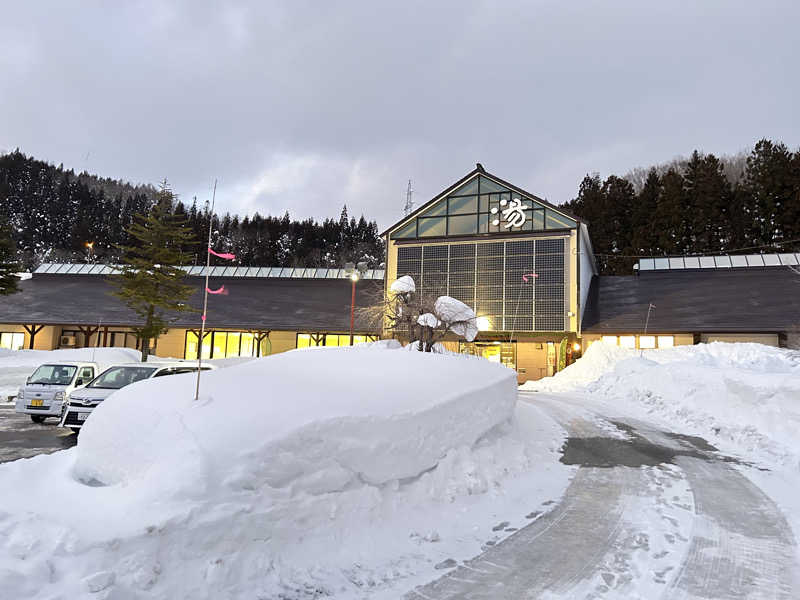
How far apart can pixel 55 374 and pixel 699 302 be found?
108 ft

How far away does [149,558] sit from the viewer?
354 centimetres

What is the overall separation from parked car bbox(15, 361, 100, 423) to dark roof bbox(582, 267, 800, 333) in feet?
86.1

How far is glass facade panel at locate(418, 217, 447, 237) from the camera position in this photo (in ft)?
109

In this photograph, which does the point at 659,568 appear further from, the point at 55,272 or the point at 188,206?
the point at 188,206

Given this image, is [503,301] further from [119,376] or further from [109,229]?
[109,229]

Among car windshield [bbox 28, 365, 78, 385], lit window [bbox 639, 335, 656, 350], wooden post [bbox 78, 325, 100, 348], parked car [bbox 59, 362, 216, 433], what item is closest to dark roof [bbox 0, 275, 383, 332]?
wooden post [bbox 78, 325, 100, 348]

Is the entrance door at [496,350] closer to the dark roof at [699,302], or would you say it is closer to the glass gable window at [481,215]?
the dark roof at [699,302]

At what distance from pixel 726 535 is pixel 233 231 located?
94363mm

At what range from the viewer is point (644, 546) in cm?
507

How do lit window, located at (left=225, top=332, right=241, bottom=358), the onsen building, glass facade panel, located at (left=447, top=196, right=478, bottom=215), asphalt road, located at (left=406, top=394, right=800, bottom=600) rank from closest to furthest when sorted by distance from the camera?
asphalt road, located at (left=406, top=394, right=800, bottom=600) < the onsen building < glass facade panel, located at (left=447, top=196, right=478, bottom=215) < lit window, located at (left=225, top=332, right=241, bottom=358)

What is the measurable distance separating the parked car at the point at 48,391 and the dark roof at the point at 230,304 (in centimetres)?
1811

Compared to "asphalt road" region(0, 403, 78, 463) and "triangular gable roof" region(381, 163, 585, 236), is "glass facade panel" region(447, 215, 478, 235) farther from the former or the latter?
"asphalt road" region(0, 403, 78, 463)

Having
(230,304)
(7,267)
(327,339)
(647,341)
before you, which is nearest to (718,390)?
(647,341)

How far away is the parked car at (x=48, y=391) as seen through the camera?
41.2 ft
